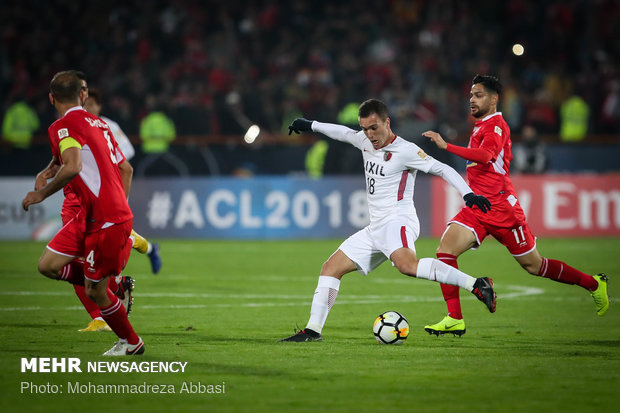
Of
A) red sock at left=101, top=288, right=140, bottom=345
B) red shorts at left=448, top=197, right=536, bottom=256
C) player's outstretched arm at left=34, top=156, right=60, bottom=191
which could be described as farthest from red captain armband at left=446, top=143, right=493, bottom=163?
player's outstretched arm at left=34, top=156, right=60, bottom=191

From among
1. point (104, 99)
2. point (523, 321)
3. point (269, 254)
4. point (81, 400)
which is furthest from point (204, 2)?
point (81, 400)

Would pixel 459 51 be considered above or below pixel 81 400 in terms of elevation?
above

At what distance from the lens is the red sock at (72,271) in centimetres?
783

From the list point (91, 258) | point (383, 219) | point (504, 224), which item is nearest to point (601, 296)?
point (504, 224)

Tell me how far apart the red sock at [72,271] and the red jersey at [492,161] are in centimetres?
356

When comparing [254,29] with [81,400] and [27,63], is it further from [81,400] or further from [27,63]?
[81,400]

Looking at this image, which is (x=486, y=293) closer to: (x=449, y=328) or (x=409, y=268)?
(x=409, y=268)

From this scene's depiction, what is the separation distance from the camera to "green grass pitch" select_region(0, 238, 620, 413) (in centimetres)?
593

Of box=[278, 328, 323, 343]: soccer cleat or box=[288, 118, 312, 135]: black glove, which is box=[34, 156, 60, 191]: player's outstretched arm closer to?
box=[288, 118, 312, 135]: black glove

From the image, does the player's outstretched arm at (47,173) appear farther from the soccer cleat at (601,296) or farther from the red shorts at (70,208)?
the soccer cleat at (601,296)

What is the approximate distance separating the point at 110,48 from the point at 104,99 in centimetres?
235

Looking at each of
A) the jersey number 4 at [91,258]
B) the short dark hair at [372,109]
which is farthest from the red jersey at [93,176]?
the short dark hair at [372,109]

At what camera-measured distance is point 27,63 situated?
23.8 m

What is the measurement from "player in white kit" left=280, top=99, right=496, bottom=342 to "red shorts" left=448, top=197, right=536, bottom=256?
0.86 metres
